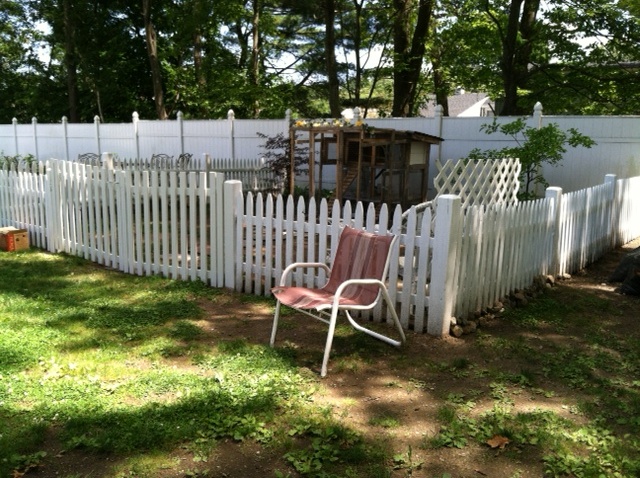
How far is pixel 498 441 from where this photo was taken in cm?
309

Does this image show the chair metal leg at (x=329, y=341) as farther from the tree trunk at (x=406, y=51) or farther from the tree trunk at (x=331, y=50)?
the tree trunk at (x=331, y=50)

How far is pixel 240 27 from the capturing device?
3222 centimetres

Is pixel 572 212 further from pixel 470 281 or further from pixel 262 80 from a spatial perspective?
pixel 262 80

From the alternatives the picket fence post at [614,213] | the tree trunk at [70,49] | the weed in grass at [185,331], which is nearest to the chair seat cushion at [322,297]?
the weed in grass at [185,331]

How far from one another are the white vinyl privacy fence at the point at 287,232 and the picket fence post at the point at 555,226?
0.6 inches

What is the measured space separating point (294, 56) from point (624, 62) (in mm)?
18603

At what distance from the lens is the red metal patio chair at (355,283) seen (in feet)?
13.5

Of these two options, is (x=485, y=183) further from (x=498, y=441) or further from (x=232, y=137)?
(x=232, y=137)

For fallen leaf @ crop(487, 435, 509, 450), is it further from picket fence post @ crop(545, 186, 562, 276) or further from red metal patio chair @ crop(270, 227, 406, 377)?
picket fence post @ crop(545, 186, 562, 276)

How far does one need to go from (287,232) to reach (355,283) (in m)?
1.67

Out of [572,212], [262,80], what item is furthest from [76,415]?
[262,80]

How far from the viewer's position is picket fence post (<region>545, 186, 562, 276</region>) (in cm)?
629

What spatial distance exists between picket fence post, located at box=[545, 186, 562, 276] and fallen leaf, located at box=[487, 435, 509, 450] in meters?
3.80

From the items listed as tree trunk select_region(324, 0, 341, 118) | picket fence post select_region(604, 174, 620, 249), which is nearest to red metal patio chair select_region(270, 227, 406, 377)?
picket fence post select_region(604, 174, 620, 249)
